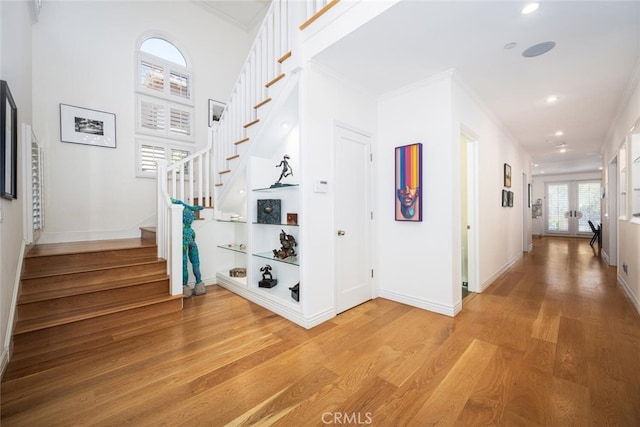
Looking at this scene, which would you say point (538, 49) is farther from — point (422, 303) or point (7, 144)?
A: point (7, 144)

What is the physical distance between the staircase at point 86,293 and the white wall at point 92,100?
3.31ft

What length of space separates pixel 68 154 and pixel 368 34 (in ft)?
14.0

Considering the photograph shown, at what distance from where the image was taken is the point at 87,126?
381 cm

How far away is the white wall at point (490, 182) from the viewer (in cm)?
308

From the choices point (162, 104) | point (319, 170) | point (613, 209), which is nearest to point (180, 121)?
point (162, 104)

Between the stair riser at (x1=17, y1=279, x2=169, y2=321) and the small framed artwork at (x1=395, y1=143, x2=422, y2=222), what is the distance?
278 centimetres

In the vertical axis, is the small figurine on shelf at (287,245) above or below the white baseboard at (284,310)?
above

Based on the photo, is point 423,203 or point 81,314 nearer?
point 81,314

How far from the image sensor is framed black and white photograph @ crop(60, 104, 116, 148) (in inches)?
144

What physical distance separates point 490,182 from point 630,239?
64.8 inches

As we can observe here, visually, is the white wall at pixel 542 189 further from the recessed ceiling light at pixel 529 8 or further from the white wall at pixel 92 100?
the white wall at pixel 92 100

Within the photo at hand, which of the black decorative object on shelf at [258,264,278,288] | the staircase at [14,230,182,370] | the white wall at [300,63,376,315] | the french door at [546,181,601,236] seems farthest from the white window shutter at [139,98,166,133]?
the french door at [546,181,601,236]

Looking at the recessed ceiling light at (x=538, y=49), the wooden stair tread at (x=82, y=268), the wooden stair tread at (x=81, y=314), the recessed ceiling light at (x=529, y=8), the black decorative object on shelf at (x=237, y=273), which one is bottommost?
the wooden stair tread at (x=81, y=314)

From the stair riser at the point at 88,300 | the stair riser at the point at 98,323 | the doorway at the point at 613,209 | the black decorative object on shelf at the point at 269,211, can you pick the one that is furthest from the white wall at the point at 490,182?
the stair riser at the point at 88,300
